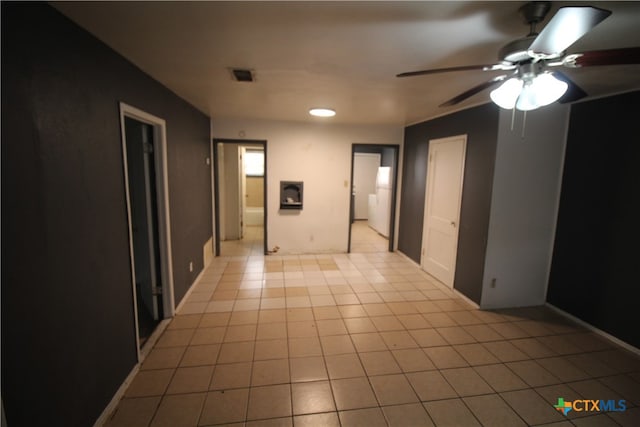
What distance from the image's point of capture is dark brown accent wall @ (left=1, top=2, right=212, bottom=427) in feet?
3.72

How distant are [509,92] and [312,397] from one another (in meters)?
2.27

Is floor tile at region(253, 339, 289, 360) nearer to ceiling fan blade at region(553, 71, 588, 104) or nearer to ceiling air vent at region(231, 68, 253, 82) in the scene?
ceiling air vent at region(231, 68, 253, 82)

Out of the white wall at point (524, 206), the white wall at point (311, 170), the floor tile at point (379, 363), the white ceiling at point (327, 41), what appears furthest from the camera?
the white wall at point (311, 170)

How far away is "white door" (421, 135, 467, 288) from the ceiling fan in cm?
193

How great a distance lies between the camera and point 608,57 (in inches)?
48.5

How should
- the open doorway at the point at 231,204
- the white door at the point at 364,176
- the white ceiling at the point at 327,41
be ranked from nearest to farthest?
the white ceiling at the point at 327,41 → the open doorway at the point at 231,204 → the white door at the point at 364,176

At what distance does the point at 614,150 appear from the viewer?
2.67m

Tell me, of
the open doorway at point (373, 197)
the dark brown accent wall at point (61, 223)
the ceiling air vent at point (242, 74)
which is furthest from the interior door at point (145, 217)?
the open doorway at point (373, 197)

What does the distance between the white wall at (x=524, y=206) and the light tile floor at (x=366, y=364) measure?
11.3 inches

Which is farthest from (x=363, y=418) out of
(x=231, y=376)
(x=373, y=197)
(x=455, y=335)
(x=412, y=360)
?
(x=373, y=197)

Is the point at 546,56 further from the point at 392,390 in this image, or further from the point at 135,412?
the point at 135,412

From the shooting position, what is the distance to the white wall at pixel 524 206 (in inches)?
118

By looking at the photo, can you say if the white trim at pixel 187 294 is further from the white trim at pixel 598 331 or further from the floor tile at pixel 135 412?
the white trim at pixel 598 331

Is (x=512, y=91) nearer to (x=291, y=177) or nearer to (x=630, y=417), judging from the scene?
(x=630, y=417)
